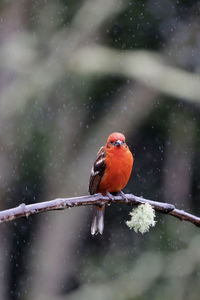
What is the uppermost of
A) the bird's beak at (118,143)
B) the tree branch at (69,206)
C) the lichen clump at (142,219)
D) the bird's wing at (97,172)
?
the bird's beak at (118,143)

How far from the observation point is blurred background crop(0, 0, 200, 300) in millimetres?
7820

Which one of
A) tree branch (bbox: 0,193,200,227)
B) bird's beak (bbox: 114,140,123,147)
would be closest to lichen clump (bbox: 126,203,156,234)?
tree branch (bbox: 0,193,200,227)

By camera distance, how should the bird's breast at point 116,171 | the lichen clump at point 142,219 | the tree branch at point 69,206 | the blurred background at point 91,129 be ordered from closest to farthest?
1. the tree branch at point 69,206
2. the lichen clump at point 142,219
3. the bird's breast at point 116,171
4. the blurred background at point 91,129

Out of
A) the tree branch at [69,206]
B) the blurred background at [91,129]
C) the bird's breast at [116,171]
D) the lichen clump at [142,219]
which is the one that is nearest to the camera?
the tree branch at [69,206]

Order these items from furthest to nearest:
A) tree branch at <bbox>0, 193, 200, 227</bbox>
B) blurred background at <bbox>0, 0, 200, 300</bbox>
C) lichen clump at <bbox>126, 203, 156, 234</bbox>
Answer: blurred background at <bbox>0, 0, 200, 300</bbox>, lichen clump at <bbox>126, 203, 156, 234</bbox>, tree branch at <bbox>0, 193, 200, 227</bbox>

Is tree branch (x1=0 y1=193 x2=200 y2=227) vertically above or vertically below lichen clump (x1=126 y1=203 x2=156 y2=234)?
above

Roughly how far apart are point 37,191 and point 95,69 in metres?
1.89

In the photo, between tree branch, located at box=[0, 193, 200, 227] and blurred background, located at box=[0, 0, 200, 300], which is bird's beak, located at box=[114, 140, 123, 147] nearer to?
tree branch, located at box=[0, 193, 200, 227]

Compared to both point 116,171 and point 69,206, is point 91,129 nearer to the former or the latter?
point 116,171

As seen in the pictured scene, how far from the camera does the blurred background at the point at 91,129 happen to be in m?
7.82

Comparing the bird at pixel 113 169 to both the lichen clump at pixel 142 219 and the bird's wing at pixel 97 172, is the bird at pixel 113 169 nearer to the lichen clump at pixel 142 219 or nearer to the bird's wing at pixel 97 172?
the bird's wing at pixel 97 172

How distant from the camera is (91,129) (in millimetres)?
8633

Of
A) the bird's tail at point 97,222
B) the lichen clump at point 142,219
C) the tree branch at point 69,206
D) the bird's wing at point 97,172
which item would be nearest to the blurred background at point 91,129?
the bird's tail at point 97,222

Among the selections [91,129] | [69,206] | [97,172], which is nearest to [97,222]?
[97,172]
